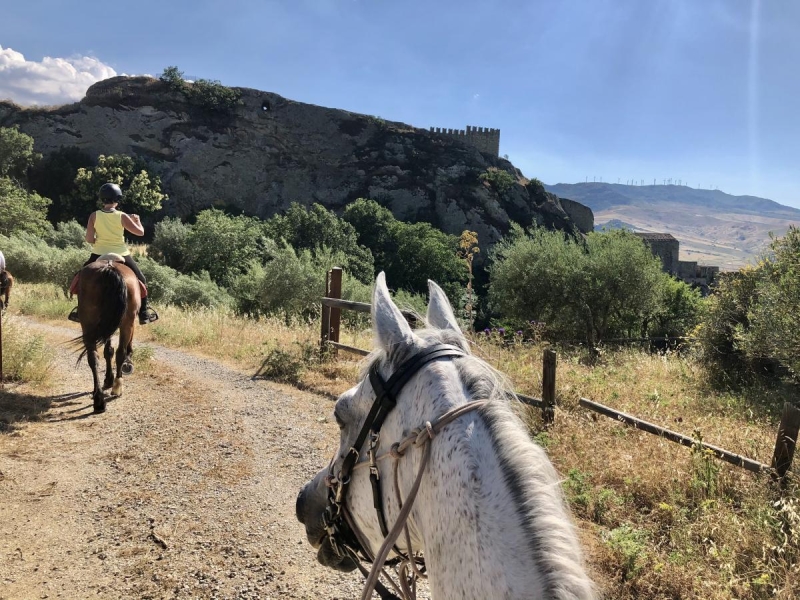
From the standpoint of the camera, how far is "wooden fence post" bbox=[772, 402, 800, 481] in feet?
11.8

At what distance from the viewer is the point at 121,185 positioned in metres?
44.2

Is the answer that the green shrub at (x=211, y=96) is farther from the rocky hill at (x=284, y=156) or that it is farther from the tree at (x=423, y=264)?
the tree at (x=423, y=264)

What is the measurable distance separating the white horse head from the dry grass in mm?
232

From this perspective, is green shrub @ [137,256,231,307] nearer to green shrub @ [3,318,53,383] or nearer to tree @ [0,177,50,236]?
green shrub @ [3,318,53,383]

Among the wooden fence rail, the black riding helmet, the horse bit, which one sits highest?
the black riding helmet

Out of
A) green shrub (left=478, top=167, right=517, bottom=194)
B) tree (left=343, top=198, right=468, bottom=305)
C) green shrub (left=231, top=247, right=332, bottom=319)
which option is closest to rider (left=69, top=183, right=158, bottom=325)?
green shrub (left=231, top=247, right=332, bottom=319)

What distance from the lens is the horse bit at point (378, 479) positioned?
1.24m

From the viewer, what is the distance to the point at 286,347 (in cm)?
855

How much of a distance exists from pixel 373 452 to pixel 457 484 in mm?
315

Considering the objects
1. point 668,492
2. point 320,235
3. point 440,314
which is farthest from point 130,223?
point 320,235

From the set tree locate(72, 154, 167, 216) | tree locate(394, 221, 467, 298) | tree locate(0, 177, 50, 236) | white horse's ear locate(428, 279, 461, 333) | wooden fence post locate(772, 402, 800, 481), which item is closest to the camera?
white horse's ear locate(428, 279, 461, 333)

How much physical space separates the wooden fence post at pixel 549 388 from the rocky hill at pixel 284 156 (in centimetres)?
4649

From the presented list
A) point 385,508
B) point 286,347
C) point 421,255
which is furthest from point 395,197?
point 385,508

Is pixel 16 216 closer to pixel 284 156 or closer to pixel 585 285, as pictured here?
pixel 585 285
